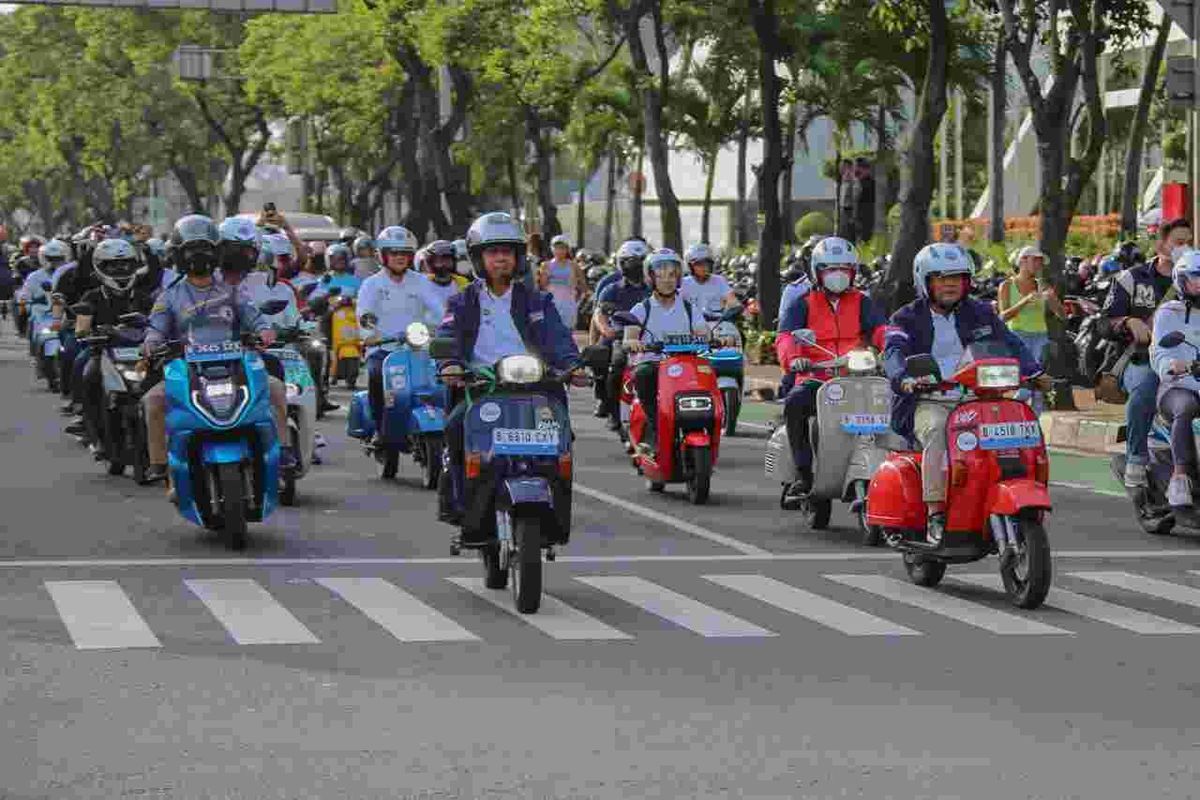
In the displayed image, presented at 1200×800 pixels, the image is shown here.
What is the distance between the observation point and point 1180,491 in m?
15.8

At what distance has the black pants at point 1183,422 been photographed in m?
15.9

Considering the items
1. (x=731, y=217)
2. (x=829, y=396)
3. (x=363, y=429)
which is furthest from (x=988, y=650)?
(x=731, y=217)

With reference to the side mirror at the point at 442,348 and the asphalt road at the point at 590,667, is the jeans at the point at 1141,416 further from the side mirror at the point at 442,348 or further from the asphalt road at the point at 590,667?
the side mirror at the point at 442,348

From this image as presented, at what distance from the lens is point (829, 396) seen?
53.3 ft

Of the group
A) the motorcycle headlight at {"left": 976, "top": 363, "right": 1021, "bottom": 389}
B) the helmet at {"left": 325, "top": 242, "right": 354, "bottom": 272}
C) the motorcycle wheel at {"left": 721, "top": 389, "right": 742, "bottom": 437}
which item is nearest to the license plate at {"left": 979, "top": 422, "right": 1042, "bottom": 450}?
the motorcycle headlight at {"left": 976, "top": 363, "right": 1021, "bottom": 389}

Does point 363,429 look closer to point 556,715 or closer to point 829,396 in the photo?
point 829,396

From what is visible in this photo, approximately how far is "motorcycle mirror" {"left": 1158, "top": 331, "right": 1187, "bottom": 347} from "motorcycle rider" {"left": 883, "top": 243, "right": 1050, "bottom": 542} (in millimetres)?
1823

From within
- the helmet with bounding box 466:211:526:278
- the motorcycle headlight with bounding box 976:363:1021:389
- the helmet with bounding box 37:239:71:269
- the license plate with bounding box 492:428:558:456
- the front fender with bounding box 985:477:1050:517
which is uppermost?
the helmet with bounding box 466:211:526:278

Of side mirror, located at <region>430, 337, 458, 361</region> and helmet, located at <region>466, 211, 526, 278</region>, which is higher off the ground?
helmet, located at <region>466, 211, 526, 278</region>

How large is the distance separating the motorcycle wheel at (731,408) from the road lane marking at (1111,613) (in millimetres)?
10221

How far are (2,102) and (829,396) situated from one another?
94791 millimetres

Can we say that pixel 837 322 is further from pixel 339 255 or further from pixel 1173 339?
pixel 339 255

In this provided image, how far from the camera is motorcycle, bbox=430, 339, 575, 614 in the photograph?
1250 cm

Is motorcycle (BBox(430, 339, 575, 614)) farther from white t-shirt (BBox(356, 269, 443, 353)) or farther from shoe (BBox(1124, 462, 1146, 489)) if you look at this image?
white t-shirt (BBox(356, 269, 443, 353))
